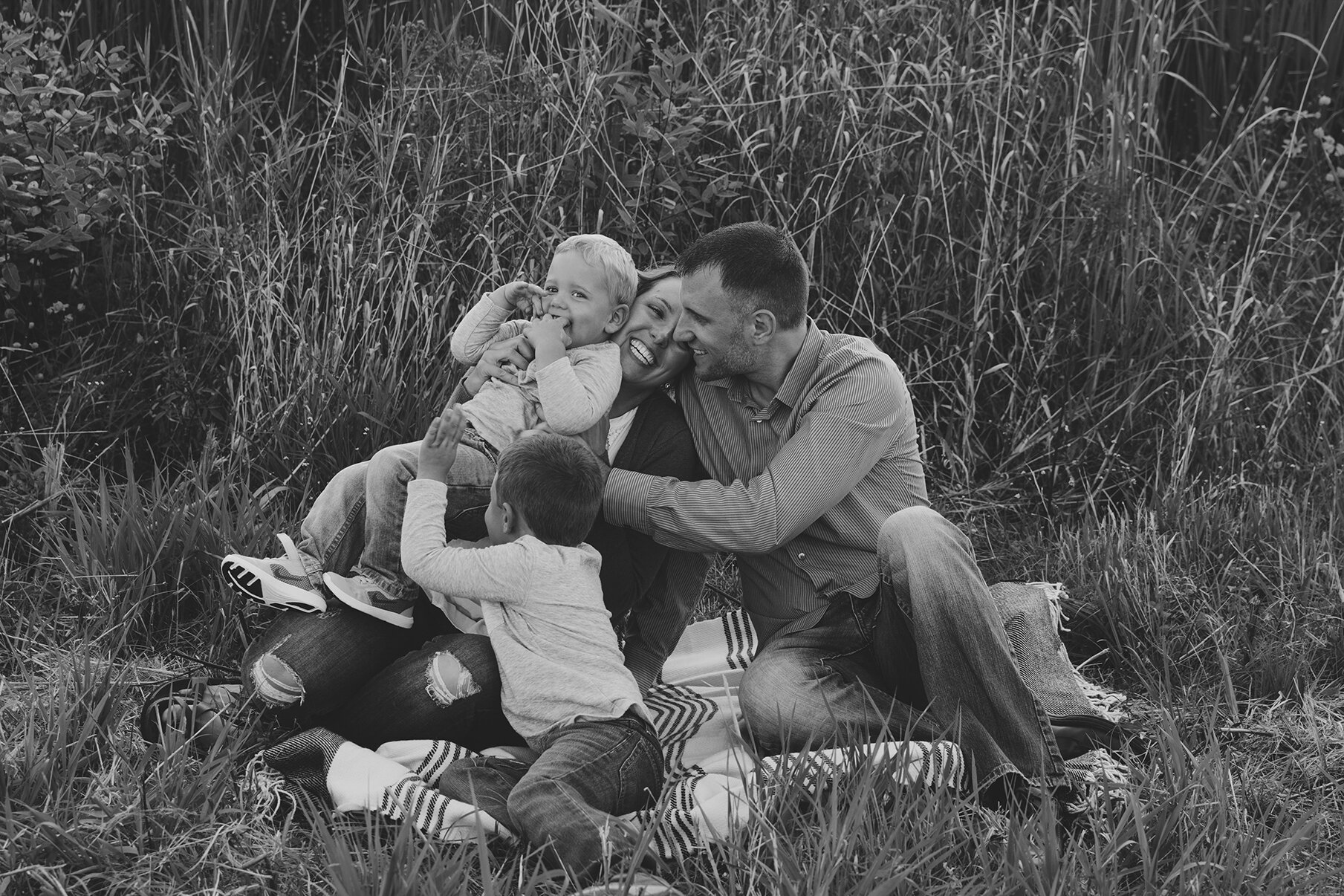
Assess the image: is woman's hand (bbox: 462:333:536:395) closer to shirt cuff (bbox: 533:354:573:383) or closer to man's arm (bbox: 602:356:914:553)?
shirt cuff (bbox: 533:354:573:383)

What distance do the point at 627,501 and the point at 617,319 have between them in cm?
47

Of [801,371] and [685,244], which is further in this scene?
[685,244]

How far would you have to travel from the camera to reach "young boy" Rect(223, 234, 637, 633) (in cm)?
291

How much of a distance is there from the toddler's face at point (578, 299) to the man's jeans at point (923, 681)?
0.84 m

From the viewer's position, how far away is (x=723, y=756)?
9.96 feet

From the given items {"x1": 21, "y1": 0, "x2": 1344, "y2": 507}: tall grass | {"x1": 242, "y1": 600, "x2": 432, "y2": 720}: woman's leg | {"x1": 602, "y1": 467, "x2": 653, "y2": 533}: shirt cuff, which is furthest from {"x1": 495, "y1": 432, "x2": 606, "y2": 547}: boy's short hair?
{"x1": 21, "y1": 0, "x2": 1344, "y2": 507}: tall grass

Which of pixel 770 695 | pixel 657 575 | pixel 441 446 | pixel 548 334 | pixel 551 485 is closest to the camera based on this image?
pixel 551 485

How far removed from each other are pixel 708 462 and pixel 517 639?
30.0 inches

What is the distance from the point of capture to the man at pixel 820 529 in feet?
8.94

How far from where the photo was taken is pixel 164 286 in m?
4.20

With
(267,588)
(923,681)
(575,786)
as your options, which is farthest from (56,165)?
(923,681)

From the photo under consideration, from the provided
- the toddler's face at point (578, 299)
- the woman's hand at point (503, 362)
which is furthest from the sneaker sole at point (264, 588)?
the toddler's face at point (578, 299)

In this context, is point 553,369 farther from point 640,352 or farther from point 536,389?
point 640,352

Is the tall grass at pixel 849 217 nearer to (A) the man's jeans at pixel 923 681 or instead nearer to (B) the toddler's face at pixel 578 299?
(B) the toddler's face at pixel 578 299
